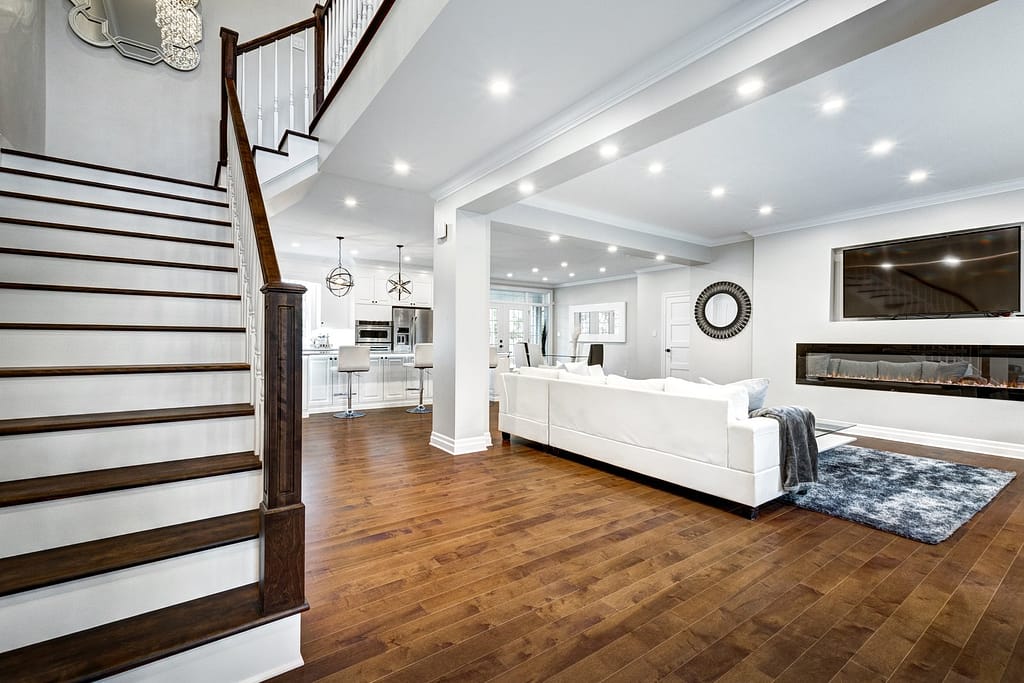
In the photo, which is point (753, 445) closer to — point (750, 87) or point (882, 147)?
point (750, 87)

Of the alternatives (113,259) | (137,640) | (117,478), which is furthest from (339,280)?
(137,640)

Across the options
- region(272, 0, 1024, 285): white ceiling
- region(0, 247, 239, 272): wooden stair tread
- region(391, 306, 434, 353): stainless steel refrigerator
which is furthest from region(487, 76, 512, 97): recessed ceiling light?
region(391, 306, 434, 353): stainless steel refrigerator

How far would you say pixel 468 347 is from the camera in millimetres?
4426

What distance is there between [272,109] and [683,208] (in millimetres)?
4598

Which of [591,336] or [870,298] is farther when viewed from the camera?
[591,336]

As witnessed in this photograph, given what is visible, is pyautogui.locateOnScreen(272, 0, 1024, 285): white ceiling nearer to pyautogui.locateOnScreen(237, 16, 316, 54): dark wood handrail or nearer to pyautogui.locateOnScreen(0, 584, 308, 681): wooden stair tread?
pyautogui.locateOnScreen(237, 16, 316, 54): dark wood handrail

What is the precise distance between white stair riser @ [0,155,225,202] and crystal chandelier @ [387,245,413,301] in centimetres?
442

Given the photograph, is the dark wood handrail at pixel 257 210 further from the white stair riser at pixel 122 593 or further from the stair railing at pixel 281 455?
the white stair riser at pixel 122 593

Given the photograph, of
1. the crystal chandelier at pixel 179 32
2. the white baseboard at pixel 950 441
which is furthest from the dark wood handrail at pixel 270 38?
the white baseboard at pixel 950 441

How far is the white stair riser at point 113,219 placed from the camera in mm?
2660

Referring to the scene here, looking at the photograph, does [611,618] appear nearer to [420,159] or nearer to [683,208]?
[420,159]

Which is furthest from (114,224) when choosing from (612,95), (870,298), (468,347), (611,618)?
(870,298)

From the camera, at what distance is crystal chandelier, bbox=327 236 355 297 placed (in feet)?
23.6

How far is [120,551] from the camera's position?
4.74 ft
